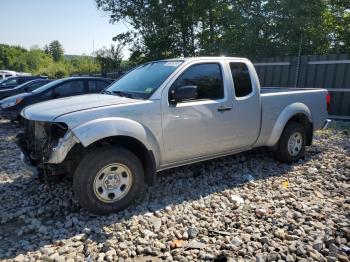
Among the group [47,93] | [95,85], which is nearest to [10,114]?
[47,93]

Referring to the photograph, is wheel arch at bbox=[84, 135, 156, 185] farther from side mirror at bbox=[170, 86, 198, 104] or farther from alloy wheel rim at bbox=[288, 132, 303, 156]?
alloy wheel rim at bbox=[288, 132, 303, 156]

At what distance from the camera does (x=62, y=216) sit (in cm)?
407

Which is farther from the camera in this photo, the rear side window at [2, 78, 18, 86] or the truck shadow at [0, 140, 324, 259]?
the rear side window at [2, 78, 18, 86]

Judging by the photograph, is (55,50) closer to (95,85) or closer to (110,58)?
(110,58)

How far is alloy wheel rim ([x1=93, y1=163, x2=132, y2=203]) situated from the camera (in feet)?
13.0

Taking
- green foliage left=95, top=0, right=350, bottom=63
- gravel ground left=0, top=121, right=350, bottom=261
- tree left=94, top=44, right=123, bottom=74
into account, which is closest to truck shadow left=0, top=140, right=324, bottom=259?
gravel ground left=0, top=121, right=350, bottom=261

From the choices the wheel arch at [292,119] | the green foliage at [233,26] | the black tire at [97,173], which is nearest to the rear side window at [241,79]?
the wheel arch at [292,119]

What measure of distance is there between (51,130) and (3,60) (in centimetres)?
11040

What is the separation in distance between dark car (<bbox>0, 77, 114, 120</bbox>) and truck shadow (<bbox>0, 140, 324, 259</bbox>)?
4.35m

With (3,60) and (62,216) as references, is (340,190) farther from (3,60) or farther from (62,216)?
(3,60)

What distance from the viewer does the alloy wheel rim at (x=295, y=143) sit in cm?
603

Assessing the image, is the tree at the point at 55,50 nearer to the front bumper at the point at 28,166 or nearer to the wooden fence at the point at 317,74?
the wooden fence at the point at 317,74

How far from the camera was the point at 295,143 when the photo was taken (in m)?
6.11

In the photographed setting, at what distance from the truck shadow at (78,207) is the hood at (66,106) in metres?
0.89
